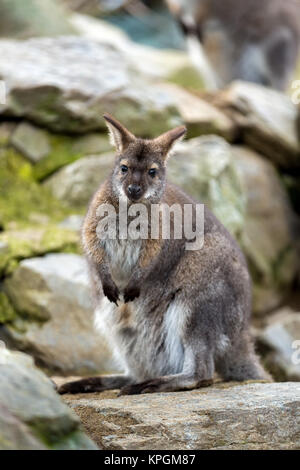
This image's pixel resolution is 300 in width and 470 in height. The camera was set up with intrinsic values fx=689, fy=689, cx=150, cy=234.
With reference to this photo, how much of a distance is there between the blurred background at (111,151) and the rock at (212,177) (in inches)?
0.6

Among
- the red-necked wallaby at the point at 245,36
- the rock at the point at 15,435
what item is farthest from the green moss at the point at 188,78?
the rock at the point at 15,435

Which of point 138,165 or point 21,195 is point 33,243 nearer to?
point 21,195

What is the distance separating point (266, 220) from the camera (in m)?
9.16

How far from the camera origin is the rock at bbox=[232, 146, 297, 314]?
877 cm

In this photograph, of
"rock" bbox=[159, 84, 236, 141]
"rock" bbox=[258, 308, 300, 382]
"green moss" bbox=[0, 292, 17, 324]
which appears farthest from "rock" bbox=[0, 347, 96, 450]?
"rock" bbox=[159, 84, 236, 141]

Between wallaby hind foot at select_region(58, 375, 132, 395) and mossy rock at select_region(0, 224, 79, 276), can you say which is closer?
wallaby hind foot at select_region(58, 375, 132, 395)

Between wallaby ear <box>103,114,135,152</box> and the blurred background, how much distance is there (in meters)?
1.61

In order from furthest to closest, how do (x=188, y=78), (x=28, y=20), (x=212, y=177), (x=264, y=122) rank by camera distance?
(x=188, y=78), (x=28, y=20), (x=264, y=122), (x=212, y=177)

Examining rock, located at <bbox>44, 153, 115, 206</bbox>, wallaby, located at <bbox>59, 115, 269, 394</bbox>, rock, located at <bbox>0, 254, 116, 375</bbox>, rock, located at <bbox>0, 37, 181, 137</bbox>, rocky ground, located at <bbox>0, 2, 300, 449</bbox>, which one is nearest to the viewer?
rocky ground, located at <bbox>0, 2, 300, 449</bbox>

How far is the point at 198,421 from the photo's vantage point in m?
3.03

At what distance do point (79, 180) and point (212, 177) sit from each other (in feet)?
4.49

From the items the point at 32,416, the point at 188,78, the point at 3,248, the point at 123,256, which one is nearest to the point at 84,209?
the point at 3,248

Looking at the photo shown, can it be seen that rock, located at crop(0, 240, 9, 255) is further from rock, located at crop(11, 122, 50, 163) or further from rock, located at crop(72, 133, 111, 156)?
rock, located at crop(72, 133, 111, 156)
